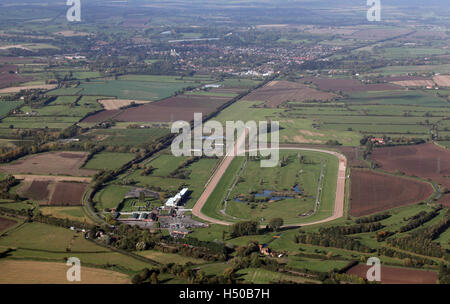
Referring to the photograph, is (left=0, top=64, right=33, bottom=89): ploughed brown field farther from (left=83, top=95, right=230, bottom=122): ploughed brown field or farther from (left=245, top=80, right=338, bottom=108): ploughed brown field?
(left=245, top=80, right=338, bottom=108): ploughed brown field

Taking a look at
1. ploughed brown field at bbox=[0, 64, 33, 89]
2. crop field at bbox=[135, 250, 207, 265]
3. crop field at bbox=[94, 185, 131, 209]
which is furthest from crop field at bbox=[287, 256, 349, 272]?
ploughed brown field at bbox=[0, 64, 33, 89]

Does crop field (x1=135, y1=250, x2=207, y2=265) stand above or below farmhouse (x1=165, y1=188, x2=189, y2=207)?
below

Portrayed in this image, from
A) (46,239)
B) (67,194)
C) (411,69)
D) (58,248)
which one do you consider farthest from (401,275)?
(411,69)

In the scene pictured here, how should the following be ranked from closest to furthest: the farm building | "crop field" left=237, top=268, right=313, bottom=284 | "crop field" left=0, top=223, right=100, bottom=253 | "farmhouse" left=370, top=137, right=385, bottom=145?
"crop field" left=237, top=268, right=313, bottom=284, "crop field" left=0, top=223, right=100, bottom=253, the farm building, "farmhouse" left=370, top=137, right=385, bottom=145

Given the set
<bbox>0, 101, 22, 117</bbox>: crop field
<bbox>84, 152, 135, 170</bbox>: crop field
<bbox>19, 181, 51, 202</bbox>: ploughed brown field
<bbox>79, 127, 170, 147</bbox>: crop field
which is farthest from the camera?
<bbox>0, 101, 22, 117</bbox>: crop field

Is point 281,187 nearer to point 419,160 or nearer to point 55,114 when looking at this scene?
point 419,160

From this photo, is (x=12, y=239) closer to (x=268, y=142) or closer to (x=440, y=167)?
(x=268, y=142)
